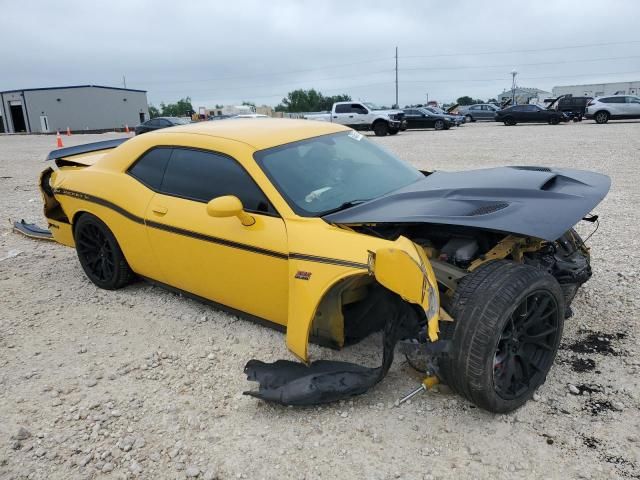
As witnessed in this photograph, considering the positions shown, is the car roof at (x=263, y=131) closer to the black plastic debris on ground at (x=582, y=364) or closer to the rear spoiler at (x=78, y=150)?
the rear spoiler at (x=78, y=150)

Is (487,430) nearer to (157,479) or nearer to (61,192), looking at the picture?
(157,479)

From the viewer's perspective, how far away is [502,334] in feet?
8.21

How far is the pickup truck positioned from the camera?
23.5 metres

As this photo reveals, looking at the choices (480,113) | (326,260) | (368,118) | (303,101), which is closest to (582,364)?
(326,260)

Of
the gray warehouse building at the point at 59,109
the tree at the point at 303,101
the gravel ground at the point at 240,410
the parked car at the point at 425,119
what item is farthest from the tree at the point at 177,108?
the gravel ground at the point at 240,410

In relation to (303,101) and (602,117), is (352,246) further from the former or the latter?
(303,101)

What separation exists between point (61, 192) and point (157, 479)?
3.12m

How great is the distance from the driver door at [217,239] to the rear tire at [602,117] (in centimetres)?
2786

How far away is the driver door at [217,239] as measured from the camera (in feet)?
9.92

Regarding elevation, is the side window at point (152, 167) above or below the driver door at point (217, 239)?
above

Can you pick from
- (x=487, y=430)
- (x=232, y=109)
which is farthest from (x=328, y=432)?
(x=232, y=109)

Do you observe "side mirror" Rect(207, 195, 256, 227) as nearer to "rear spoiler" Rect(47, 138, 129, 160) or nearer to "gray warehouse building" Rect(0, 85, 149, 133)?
"rear spoiler" Rect(47, 138, 129, 160)

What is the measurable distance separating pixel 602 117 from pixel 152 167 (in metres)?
27.9

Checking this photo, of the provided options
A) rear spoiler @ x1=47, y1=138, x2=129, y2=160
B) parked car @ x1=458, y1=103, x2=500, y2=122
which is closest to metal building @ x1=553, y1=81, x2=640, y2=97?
parked car @ x1=458, y1=103, x2=500, y2=122
